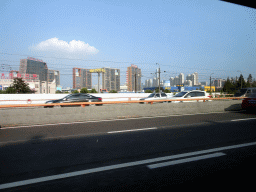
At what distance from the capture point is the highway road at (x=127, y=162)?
3.15 m

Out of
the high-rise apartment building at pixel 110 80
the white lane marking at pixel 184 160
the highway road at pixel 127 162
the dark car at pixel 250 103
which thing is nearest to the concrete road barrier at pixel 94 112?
the dark car at pixel 250 103

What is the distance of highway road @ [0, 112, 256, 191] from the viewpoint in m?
3.15

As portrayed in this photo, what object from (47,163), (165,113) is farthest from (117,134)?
(165,113)

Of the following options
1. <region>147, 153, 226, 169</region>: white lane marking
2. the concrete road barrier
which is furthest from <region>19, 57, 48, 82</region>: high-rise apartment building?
<region>147, 153, 226, 169</region>: white lane marking

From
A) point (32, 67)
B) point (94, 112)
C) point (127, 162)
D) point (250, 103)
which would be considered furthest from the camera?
point (32, 67)

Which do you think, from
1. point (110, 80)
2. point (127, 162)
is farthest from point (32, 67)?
point (127, 162)

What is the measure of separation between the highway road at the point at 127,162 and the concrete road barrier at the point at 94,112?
2.93 metres

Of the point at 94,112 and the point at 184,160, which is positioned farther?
the point at 94,112

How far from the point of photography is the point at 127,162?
4.07 metres

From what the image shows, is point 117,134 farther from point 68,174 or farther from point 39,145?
point 68,174

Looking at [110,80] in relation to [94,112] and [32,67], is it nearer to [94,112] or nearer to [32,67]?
[32,67]

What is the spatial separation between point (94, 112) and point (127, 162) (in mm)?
6832

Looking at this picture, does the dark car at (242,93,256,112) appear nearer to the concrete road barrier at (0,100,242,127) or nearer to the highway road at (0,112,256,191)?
the concrete road barrier at (0,100,242,127)

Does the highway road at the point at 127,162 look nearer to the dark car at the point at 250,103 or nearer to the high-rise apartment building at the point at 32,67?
the dark car at the point at 250,103
